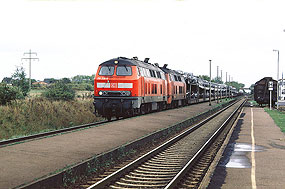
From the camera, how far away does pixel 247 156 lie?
38.0 ft

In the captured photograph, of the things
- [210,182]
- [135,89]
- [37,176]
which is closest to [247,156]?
[210,182]

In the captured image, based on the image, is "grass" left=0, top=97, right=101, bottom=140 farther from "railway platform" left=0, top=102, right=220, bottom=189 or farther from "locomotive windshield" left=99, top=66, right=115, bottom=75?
"railway platform" left=0, top=102, right=220, bottom=189

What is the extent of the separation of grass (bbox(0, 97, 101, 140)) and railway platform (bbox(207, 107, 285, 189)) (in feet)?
31.5

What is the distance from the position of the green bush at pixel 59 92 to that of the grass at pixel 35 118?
13.3 metres

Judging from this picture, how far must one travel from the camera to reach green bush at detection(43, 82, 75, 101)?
37969 mm

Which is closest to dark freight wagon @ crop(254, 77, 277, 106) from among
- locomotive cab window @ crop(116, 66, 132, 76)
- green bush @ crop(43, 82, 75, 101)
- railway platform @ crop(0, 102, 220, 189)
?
green bush @ crop(43, 82, 75, 101)

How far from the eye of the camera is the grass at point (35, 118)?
57.3ft

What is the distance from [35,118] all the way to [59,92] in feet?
63.4

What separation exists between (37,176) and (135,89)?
46.6 ft

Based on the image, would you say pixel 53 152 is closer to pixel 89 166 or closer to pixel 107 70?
pixel 89 166

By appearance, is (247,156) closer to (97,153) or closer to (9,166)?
(97,153)

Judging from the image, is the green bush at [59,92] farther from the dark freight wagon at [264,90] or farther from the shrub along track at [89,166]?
the dark freight wagon at [264,90]

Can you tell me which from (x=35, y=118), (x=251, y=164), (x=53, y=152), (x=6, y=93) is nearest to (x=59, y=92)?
(x=6, y=93)

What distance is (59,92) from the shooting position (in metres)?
38.8
